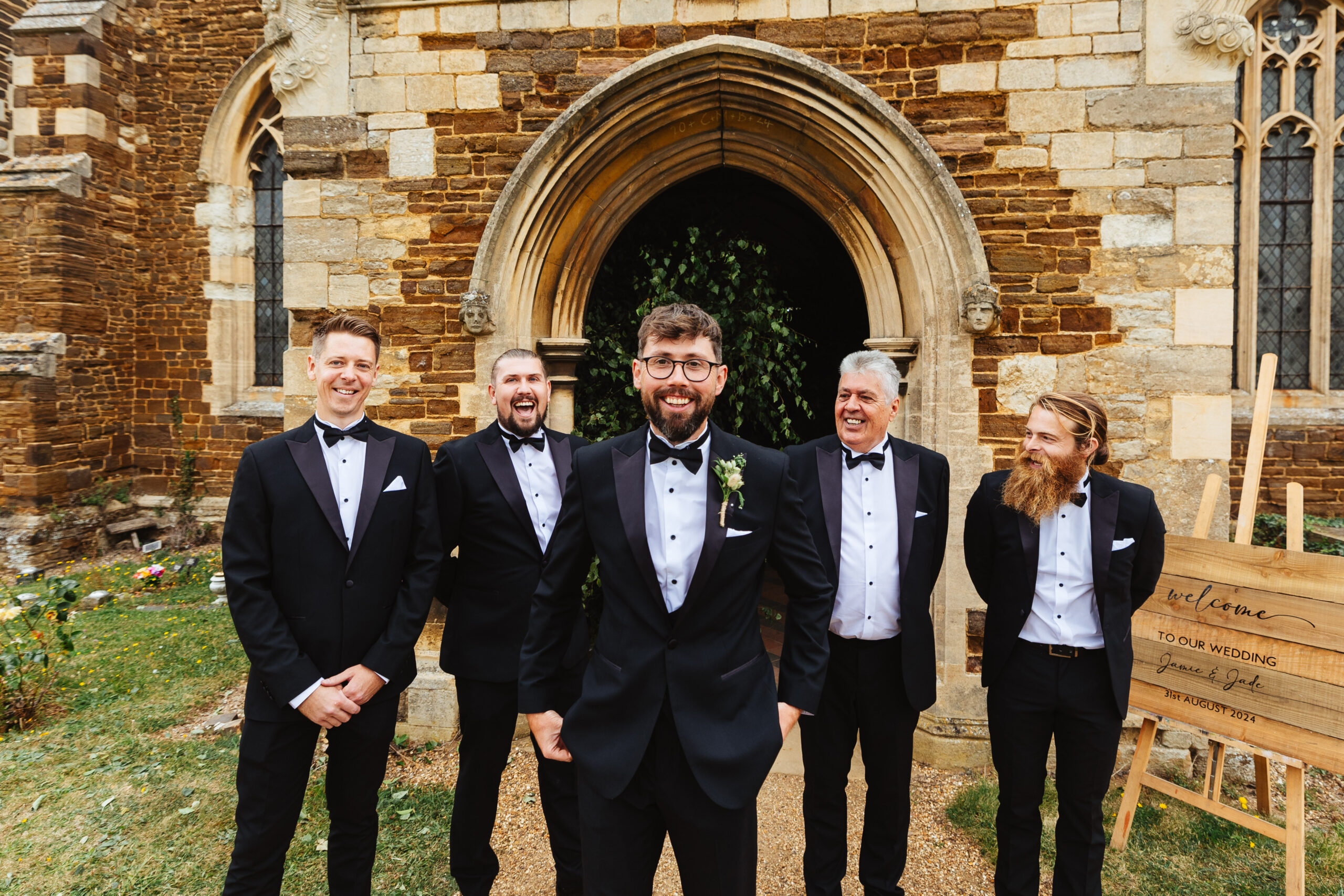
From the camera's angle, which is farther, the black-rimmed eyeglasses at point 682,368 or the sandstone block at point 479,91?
the sandstone block at point 479,91

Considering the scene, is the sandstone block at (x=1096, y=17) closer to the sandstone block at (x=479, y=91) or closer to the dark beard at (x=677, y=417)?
the sandstone block at (x=479, y=91)

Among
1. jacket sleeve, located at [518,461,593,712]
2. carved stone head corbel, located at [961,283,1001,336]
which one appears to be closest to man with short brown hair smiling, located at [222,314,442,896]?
jacket sleeve, located at [518,461,593,712]

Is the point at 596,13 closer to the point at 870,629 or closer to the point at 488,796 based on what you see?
the point at 870,629

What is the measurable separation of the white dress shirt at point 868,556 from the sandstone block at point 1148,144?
2.79m

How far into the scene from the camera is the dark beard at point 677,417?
1938 millimetres

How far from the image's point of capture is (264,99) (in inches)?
369

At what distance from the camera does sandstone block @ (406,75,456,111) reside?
443 centimetres

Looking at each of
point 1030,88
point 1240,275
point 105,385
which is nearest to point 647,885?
point 1030,88

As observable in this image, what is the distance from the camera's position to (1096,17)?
406cm

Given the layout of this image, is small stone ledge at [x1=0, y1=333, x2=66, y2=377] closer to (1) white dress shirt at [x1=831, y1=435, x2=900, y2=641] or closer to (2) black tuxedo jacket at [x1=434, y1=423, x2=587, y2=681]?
(2) black tuxedo jacket at [x1=434, y1=423, x2=587, y2=681]

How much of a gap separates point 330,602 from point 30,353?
886cm

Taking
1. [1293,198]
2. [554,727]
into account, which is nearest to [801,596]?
[554,727]

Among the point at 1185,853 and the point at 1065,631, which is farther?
the point at 1185,853

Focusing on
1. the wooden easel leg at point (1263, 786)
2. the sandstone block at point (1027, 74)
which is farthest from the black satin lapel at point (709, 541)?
the sandstone block at point (1027, 74)
